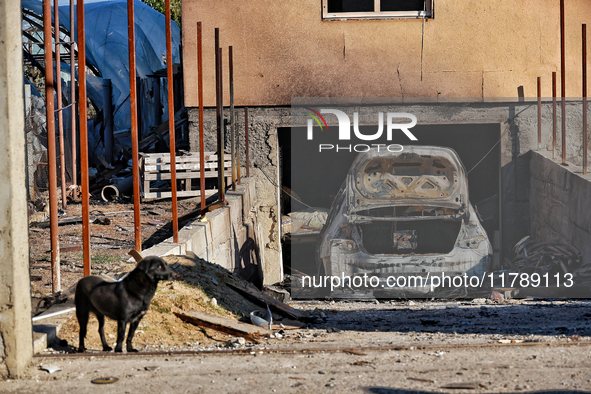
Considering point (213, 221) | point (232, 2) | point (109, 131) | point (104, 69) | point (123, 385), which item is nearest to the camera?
point (123, 385)

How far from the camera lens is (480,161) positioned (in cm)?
1409

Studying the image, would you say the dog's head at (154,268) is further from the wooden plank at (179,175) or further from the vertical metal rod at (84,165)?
Answer: the wooden plank at (179,175)

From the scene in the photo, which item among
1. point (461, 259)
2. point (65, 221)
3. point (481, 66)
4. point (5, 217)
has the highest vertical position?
point (481, 66)

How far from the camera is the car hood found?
9.75 meters

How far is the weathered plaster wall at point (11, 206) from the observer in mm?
3539

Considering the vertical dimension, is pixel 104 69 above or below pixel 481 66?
above

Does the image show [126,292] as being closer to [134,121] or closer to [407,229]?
[134,121]

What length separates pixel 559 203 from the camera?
1145cm

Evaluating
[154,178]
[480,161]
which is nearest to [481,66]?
[480,161]

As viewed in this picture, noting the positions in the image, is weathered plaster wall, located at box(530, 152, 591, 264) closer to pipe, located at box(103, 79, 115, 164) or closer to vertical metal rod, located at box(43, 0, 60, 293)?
vertical metal rod, located at box(43, 0, 60, 293)

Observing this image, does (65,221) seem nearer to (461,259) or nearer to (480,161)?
(461,259)

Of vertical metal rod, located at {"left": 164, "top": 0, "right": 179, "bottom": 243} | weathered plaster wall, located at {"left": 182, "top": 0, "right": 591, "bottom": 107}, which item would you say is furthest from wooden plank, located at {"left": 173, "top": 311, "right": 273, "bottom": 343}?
weathered plaster wall, located at {"left": 182, "top": 0, "right": 591, "bottom": 107}

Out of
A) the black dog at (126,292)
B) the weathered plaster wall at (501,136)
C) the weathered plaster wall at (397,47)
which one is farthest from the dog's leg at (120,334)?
the weathered plaster wall at (397,47)

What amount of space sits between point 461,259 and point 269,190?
16.1ft
